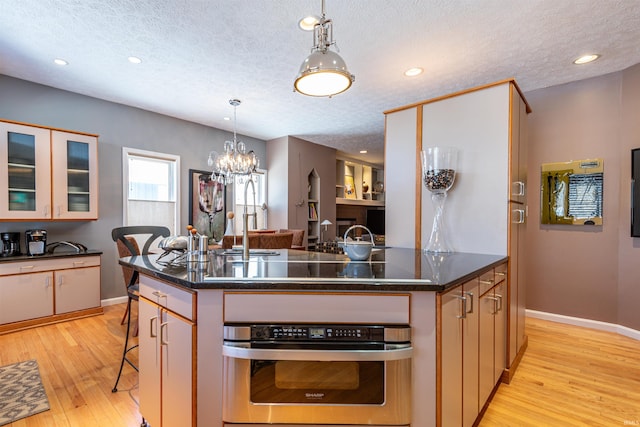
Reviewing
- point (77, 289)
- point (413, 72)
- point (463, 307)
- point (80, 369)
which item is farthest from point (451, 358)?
point (77, 289)

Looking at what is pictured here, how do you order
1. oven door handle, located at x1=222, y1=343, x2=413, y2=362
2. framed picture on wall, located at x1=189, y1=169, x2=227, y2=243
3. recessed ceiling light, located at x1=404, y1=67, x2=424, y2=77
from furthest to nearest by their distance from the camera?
framed picture on wall, located at x1=189, y1=169, x2=227, y2=243 < recessed ceiling light, located at x1=404, y1=67, x2=424, y2=77 < oven door handle, located at x1=222, y1=343, x2=413, y2=362

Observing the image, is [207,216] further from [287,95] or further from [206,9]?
[206,9]

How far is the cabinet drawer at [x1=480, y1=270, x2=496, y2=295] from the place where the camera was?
173cm

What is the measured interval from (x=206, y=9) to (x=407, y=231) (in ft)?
7.91

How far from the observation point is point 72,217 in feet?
12.1

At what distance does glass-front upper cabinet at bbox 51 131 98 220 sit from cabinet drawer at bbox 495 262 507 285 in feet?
14.5

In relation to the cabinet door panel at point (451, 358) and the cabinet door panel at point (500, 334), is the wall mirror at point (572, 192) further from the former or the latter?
the cabinet door panel at point (451, 358)

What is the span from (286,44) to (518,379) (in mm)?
3353

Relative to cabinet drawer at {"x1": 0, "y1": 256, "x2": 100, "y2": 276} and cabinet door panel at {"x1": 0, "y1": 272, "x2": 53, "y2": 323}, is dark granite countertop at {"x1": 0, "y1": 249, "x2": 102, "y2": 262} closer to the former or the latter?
cabinet drawer at {"x1": 0, "y1": 256, "x2": 100, "y2": 276}

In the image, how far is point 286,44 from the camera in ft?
9.21

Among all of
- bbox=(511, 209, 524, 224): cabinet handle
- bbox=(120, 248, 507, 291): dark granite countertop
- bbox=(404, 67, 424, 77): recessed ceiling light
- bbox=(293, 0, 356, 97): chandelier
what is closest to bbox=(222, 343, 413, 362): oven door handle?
bbox=(120, 248, 507, 291): dark granite countertop

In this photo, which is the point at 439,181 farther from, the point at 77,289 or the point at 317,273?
the point at 77,289

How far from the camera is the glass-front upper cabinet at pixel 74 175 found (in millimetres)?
3562

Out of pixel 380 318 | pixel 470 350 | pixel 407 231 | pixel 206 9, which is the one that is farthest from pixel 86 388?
pixel 206 9
